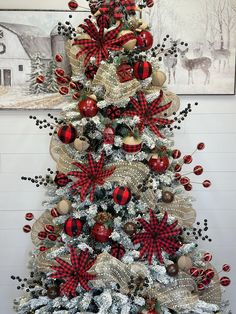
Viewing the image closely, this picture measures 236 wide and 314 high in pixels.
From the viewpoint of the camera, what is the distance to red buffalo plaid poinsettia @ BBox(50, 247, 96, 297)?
1.48 metres

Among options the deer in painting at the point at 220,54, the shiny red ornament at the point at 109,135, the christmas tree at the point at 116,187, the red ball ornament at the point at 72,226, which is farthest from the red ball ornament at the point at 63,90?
the deer in painting at the point at 220,54

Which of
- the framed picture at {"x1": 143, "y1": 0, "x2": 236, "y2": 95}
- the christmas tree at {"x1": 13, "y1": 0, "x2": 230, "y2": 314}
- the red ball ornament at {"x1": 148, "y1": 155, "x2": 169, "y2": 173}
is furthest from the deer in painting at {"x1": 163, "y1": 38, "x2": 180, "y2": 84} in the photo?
the red ball ornament at {"x1": 148, "y1": 155, "x2": 169, "y2": 173}

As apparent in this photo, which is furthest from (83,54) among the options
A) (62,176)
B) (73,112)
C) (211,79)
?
(211,79)

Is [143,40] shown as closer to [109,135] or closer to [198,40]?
[109,135]

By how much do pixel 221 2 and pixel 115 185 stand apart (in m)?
1.12

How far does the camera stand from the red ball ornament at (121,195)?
1403mm

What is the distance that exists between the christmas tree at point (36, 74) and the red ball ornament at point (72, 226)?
776 mm

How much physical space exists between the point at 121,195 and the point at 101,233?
0.59ft

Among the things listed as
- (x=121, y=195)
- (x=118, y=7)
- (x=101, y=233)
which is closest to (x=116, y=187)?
(x=121, y=195)

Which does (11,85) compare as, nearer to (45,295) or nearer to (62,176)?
(62,176)

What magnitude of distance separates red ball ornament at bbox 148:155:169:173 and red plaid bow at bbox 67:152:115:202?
0.51 feet

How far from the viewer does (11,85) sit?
196 cm

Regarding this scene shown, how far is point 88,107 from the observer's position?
4.70ft

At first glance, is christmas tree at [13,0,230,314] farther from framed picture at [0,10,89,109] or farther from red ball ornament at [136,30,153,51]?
framed picture at [0,10,89,109]
